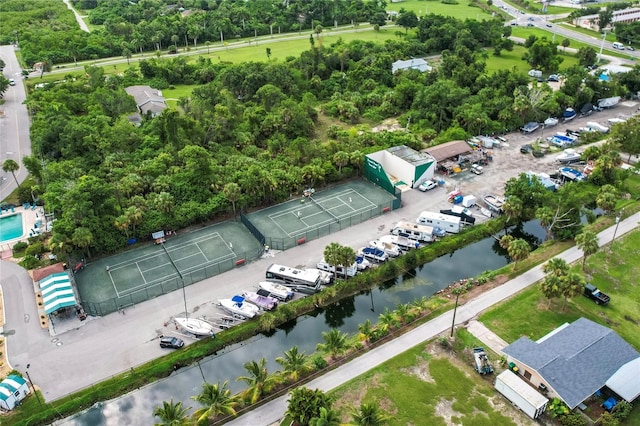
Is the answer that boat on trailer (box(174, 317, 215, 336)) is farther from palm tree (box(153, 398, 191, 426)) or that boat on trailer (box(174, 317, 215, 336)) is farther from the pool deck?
the pool deck

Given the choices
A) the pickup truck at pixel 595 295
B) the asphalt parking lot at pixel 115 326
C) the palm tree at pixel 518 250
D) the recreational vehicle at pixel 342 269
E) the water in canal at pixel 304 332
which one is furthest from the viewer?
the recreational vehicle at pixel 342 269

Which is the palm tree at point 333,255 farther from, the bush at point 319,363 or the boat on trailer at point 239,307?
the bush at point 319,363

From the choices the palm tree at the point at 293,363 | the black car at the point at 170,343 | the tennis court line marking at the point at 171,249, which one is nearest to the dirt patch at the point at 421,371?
the palm tree at the point at 293,363

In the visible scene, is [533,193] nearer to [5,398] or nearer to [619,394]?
[619,394]

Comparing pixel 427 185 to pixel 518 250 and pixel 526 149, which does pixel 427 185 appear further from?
pixel 526 149

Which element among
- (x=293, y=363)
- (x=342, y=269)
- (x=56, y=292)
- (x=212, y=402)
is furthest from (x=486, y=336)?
(x=56, y=292)

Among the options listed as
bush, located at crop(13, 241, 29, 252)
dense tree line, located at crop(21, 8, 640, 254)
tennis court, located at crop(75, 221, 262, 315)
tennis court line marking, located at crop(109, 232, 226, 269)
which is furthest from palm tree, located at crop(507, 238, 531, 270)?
bush, located at crop(13, 241, 29, 252)
